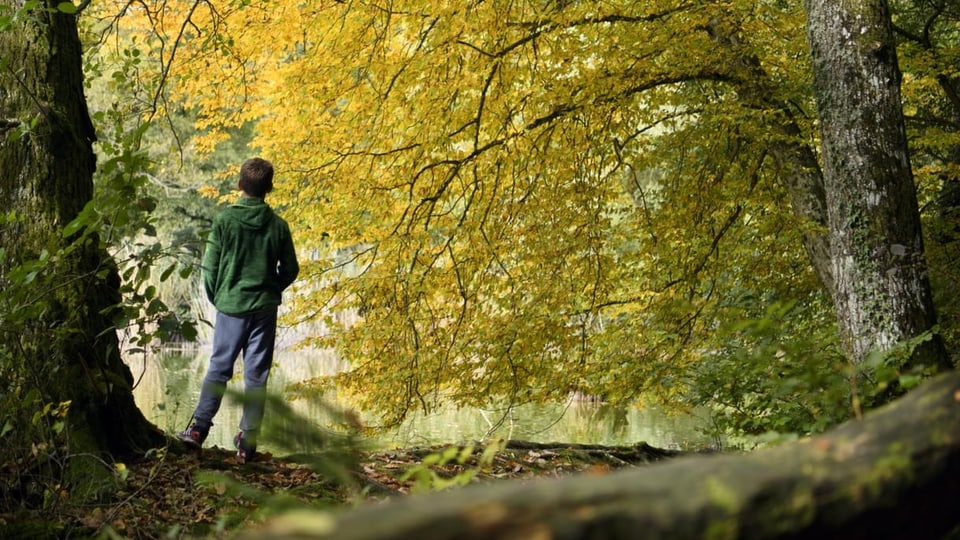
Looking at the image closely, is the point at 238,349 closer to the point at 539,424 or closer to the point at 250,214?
the point at 250,214

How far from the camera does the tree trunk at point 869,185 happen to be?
16.7ft

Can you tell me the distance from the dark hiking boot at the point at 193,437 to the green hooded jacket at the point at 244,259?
615mm

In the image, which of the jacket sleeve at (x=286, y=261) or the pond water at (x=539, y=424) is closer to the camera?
the jacket sleeve at (x=286, y=261)

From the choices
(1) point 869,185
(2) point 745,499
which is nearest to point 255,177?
(1) point 869,185

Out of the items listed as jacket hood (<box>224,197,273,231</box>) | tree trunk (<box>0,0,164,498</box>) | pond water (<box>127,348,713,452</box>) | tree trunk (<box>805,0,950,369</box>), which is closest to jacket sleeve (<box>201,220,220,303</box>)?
jacket hood (<box>224,197,273,231</box>)

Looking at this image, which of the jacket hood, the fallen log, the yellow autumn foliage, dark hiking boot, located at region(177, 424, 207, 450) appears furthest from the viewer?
the yellow autumn foliage

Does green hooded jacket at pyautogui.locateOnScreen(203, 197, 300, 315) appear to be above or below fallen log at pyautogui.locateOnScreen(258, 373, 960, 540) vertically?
above

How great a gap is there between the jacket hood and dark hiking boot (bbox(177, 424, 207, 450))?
106cm

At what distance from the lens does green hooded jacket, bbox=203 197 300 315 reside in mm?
4715

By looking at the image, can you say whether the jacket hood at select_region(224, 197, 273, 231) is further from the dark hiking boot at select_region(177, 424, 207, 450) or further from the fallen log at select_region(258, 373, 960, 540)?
the fallen log at select_region(258, 373, 960, 540)

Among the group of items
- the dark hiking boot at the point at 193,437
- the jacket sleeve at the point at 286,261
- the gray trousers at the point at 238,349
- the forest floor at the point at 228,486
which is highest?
the jacket sleeve at the point at 286,261

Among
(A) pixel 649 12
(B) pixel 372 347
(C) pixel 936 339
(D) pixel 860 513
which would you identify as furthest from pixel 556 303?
(D) pixel 860 513

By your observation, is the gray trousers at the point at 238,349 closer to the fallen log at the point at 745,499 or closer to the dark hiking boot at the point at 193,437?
the dark hiking boot at the point at 193,437

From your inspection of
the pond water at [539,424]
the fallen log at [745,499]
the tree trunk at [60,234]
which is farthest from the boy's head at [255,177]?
the pond water at [539,424]
